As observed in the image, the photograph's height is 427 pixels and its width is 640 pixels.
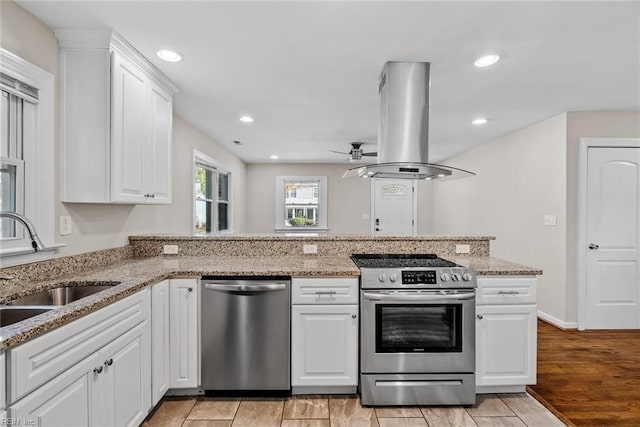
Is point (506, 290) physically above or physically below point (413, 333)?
above

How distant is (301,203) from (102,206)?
490 cm

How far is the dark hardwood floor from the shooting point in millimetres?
2117

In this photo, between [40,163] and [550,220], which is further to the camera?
[550,220]

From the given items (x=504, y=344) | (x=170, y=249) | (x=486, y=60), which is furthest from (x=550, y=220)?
(x=170, y=249)

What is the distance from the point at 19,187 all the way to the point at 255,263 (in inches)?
56.7

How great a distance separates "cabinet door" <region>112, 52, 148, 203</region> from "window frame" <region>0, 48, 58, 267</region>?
0.31 metres

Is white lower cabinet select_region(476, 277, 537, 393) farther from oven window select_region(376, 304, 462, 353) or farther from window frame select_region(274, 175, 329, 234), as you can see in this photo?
window frame select_region(274, 175, 329, 234)

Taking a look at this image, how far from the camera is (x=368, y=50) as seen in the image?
216cm

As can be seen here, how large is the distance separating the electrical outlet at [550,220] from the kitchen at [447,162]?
0.05 m

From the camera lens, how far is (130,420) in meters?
1.73

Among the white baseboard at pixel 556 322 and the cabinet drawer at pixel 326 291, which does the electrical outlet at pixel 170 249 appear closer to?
the cabinet drawer at pixel 326 291

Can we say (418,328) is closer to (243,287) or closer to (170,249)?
(243,287)

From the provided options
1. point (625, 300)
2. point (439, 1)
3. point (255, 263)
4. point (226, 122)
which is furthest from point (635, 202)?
point (226, 122)

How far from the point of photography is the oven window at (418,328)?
216 cm
